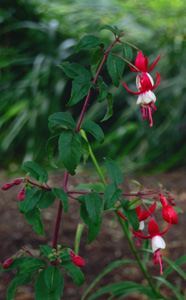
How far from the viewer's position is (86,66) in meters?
3.20

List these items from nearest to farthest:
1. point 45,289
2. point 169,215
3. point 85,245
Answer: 1. point 169,215
2. point 45,289
3. point 85,245

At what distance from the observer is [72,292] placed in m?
1.69

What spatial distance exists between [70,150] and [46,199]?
0.13 metres

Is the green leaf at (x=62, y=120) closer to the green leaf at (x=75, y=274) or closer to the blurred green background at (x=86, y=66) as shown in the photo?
the green leaf at (x=75, y=274)

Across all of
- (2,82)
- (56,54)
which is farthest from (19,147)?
(56,54)

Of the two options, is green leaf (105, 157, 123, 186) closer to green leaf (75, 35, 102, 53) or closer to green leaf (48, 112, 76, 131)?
green leaf (48, 112, 76, 131)

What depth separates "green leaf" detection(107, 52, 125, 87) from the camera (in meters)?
0.94

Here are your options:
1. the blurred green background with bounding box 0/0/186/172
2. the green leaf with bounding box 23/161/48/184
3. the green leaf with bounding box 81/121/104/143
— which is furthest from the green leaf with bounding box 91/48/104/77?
the blurred green background with bounding box 0/0/186/172

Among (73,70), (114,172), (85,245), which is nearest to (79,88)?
(73,70)

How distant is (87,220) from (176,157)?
1.96 m

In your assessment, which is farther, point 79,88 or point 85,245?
point 85,245

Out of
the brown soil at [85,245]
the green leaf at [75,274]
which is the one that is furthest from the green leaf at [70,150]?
the brown soil at [85,245]

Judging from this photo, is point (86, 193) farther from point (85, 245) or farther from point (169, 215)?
point (85, 245)

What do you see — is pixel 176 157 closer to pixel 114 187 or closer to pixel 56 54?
pixel 56 54
